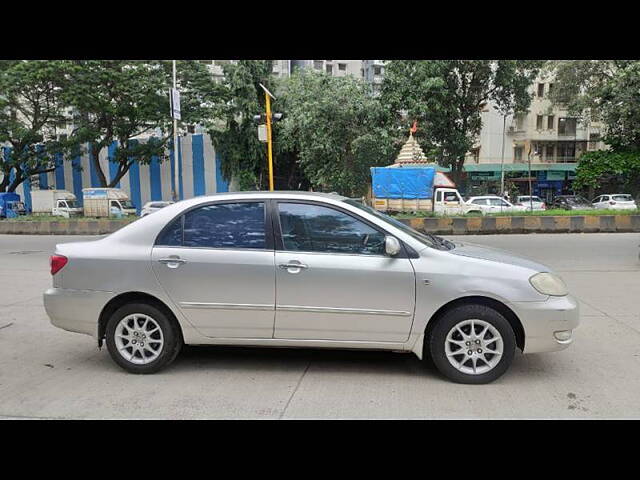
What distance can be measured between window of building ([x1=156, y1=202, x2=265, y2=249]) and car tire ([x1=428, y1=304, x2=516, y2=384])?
1.66 m

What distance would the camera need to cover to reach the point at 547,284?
394cm

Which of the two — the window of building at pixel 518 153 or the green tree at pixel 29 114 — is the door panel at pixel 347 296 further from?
the window of building at pixel 518 153

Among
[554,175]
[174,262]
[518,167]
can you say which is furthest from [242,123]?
[554,175]

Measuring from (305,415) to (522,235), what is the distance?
14.2 meters

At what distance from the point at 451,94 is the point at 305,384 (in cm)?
2649

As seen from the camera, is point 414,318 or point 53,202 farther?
point 53,202

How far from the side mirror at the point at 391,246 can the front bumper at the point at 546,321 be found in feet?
3.33

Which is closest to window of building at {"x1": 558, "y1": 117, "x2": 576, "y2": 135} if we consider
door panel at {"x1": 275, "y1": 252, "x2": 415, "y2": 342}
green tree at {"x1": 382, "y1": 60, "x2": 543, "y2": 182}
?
green tree at {"x1": 382, "y1": 60, "x2": 543, "y2": 182}

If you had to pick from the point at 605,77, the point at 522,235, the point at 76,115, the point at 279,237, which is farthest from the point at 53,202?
the point at 605,77

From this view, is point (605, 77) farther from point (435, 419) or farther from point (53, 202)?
point (53, 202)

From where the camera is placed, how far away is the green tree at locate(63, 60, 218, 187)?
2670 cm

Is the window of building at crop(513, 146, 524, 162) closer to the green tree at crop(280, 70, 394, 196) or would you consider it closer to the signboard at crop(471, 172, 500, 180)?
the signboard at crop(471, 172, 500, 180)

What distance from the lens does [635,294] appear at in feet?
23.4

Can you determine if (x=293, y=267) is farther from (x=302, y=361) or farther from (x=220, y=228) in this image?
(x=302, y=361)
